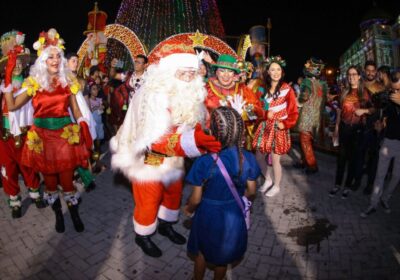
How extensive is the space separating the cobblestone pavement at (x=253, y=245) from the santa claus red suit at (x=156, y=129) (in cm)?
43

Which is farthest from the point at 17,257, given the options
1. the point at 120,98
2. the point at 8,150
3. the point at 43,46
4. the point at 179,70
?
the point at 120,98

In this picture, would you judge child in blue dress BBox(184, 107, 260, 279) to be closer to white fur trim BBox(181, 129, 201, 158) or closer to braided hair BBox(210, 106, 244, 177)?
braided hair BBox(210, 106, 244, 177)

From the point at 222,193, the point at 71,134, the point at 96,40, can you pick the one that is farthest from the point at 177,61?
the point at 96,40

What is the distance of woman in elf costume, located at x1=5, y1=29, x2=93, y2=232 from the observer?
3.18 meters

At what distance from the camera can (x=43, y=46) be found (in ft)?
10.7

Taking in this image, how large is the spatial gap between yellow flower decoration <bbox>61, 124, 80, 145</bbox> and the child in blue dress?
193 cm

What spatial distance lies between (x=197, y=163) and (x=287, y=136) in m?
2.83

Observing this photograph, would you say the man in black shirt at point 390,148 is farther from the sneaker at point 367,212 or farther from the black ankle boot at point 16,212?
the black ankle boot at point 16,212

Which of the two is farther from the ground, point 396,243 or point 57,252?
point 396,243

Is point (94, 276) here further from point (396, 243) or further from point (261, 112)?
point (396, 243)

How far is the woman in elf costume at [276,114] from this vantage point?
441cm

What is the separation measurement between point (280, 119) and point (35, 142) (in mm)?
3508

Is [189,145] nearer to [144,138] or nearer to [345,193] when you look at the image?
[144,138]

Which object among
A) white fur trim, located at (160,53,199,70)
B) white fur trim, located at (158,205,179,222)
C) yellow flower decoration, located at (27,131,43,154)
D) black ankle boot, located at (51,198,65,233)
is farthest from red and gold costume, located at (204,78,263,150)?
black ankle boot, located at (51,198,65,233)
